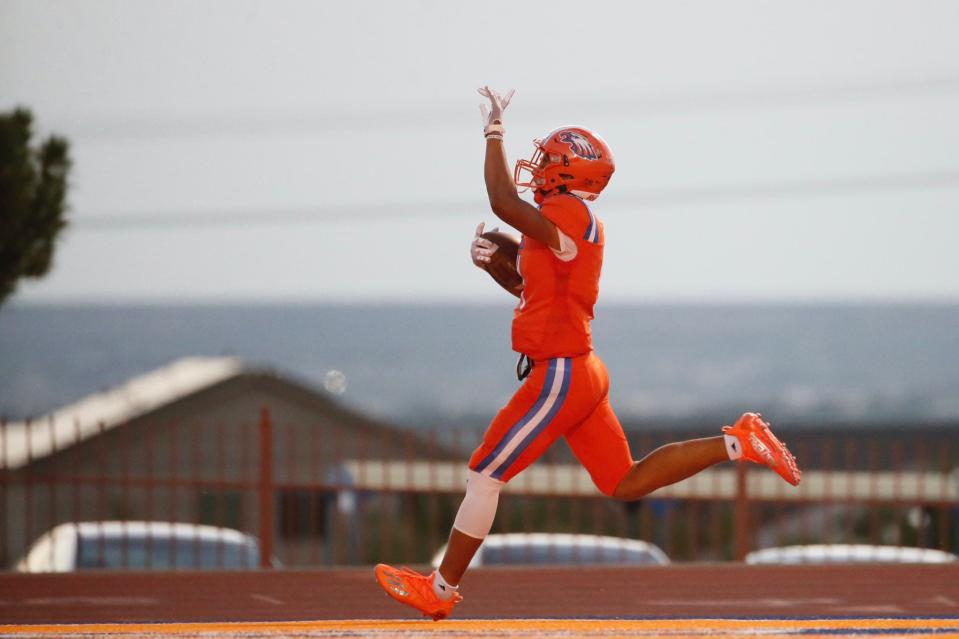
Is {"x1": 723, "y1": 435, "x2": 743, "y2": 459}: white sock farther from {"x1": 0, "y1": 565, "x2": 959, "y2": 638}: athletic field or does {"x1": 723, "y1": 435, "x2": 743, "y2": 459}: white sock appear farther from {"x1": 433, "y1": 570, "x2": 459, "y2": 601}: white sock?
{"x1": 433, "y1": 570, "x2": 459, "y2": 601}: white sock

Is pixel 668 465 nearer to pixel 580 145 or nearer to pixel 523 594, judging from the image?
pixel 580 145

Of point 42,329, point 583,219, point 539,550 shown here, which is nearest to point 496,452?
point 583,219

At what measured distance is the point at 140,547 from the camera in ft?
42.0

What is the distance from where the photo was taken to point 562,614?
316 inches

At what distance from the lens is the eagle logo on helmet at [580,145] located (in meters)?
7.19

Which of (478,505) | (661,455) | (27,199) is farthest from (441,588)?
(27,199)

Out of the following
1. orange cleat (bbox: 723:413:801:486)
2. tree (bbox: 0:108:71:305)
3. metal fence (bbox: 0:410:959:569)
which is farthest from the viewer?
metal fence (bbox: 0:410:959:569)

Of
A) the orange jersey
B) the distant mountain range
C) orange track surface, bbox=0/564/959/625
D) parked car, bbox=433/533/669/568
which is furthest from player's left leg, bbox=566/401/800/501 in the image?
the distant mountain range

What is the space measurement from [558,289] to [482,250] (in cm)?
42

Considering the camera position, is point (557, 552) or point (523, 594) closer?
point (523, 594)

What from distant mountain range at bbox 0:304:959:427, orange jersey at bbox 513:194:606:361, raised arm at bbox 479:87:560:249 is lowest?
orange jersey at bbox 513:194:606:361

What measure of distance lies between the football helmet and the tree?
32.2 ft

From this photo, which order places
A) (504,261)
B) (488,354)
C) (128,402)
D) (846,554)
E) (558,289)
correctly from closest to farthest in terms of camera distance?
(558,289), (504,261), (846,554), (128,402), (488,354)

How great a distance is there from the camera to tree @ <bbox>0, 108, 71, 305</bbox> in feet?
52.2
